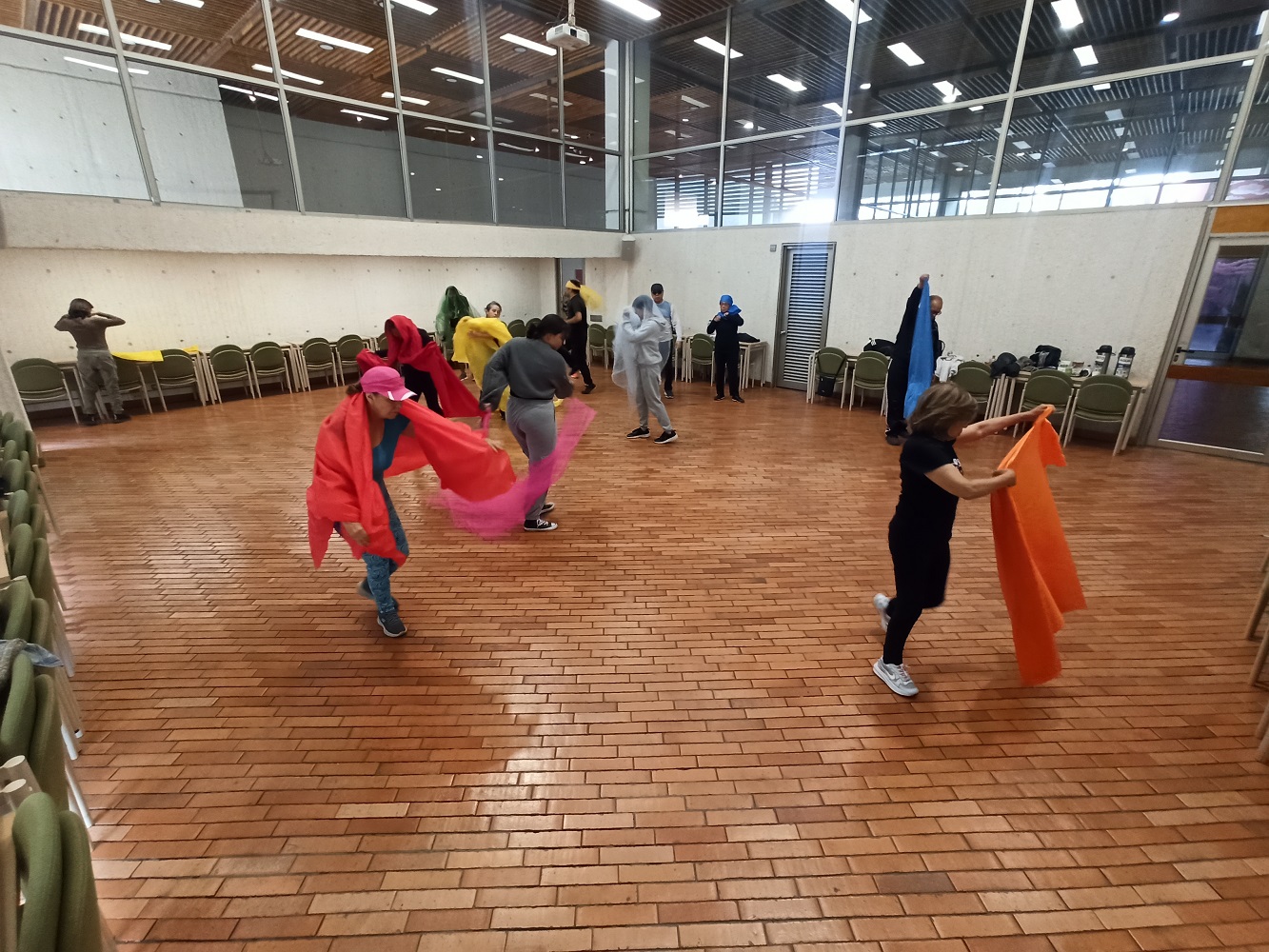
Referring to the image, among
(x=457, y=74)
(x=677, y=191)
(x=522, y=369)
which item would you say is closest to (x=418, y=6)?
(x=457, y=74)

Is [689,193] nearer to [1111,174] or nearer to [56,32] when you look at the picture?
[1111,174]

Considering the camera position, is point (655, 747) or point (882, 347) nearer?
point (655, 747)

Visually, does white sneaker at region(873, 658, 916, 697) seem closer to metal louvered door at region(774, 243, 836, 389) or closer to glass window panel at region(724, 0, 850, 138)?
metal louvered door at region(774, 243, 836, 389)

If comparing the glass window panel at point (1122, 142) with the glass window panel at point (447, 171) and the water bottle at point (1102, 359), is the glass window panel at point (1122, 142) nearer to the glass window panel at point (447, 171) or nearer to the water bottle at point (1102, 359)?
the water bottle at point (1102, 359)

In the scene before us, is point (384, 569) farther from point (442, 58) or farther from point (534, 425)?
point (442, 58)

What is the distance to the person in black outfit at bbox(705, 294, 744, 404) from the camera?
862cm

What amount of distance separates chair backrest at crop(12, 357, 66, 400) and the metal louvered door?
33.0 ft

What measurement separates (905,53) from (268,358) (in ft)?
33.9

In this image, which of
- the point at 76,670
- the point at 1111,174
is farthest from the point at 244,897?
the point at 1111,174

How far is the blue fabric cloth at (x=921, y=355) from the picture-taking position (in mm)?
5757

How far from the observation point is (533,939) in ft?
5.84

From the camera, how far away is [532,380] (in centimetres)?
416

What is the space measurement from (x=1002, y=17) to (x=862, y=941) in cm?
985

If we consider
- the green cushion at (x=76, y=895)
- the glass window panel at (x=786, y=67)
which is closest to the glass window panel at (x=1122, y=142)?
the glass window panel at (x=786, y=67)
